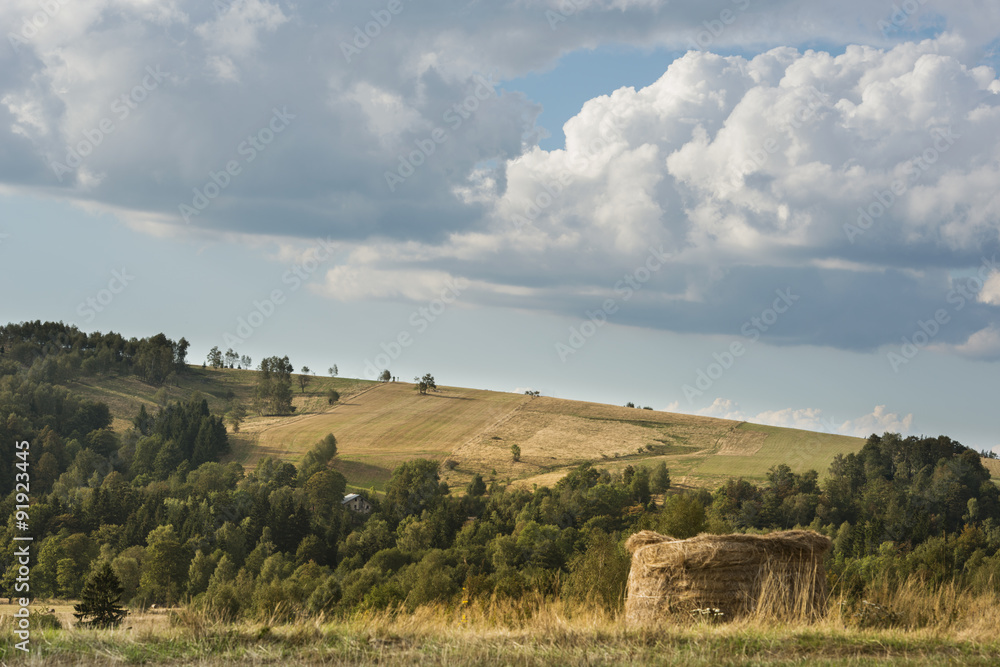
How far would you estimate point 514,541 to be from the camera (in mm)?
75062

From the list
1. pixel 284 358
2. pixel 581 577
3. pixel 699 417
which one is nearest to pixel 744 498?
pixel 699 417

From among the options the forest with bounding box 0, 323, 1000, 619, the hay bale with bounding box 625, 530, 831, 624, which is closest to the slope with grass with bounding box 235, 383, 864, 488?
the forest with bounding box 0, 323, 1000, 619

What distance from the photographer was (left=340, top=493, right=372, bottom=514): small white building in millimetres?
93812

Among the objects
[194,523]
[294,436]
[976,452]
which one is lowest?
[194,523]

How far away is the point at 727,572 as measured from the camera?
1259 cm

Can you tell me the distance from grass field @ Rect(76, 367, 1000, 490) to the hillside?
145 millimetres

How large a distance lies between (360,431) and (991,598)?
109273mm

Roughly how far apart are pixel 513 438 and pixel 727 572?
94.6 m

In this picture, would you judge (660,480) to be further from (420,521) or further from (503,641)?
(503,641)

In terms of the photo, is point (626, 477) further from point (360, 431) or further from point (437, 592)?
point (360, 431)

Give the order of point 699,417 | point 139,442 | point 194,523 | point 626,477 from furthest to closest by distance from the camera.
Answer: point 139,442
point 699,417
point 194,523
point 626,477

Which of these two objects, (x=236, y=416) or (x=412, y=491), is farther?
(x=236, y=416)

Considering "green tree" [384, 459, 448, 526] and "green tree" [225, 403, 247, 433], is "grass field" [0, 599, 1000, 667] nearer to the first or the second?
"green tree" [384, 459, 448, 526]

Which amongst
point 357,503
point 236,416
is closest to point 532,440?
→ point 357,503
